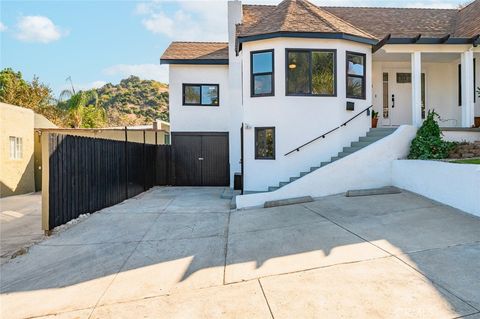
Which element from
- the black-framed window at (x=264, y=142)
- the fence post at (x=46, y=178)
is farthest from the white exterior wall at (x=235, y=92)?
the fence post at (x=46, y=178)

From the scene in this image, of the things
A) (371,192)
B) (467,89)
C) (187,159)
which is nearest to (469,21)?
(467,89)

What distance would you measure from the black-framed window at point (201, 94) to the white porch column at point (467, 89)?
986 centimetres

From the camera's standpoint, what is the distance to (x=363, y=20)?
542 inches

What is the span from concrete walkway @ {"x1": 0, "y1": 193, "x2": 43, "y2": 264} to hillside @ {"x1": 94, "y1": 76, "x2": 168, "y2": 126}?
33311 millimetres

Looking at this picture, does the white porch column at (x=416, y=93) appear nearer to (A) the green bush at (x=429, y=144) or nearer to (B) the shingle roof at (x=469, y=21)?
(A) the green bush at (x=429, y=144)

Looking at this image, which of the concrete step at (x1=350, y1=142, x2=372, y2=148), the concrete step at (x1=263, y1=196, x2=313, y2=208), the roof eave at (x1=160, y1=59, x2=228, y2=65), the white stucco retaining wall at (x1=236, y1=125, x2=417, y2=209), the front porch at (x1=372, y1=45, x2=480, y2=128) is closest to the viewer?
the concrete step at (x1=263, y1=196, x2=313, y2=208)

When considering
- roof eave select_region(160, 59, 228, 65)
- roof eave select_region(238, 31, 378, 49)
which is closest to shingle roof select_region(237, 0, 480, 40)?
roof eave select_region(238, 31, 378, 49)

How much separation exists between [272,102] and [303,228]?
4865 mm

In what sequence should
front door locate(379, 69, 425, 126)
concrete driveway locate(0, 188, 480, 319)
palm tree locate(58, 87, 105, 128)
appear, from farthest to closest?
palm tree locate(58, 87, 105, 128), front door locate(379, 69, 425, 126), concrete driveway locate(0, 188, 480, 319)

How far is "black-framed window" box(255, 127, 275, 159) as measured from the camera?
10320mm

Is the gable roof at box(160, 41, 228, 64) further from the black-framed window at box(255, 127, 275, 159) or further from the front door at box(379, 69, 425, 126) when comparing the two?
the front door at box(379, 69, 425, 126)

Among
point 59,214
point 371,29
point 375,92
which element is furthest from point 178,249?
point 371,29

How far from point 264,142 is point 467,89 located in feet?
23.2

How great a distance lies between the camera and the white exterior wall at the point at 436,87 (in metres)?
12.6
